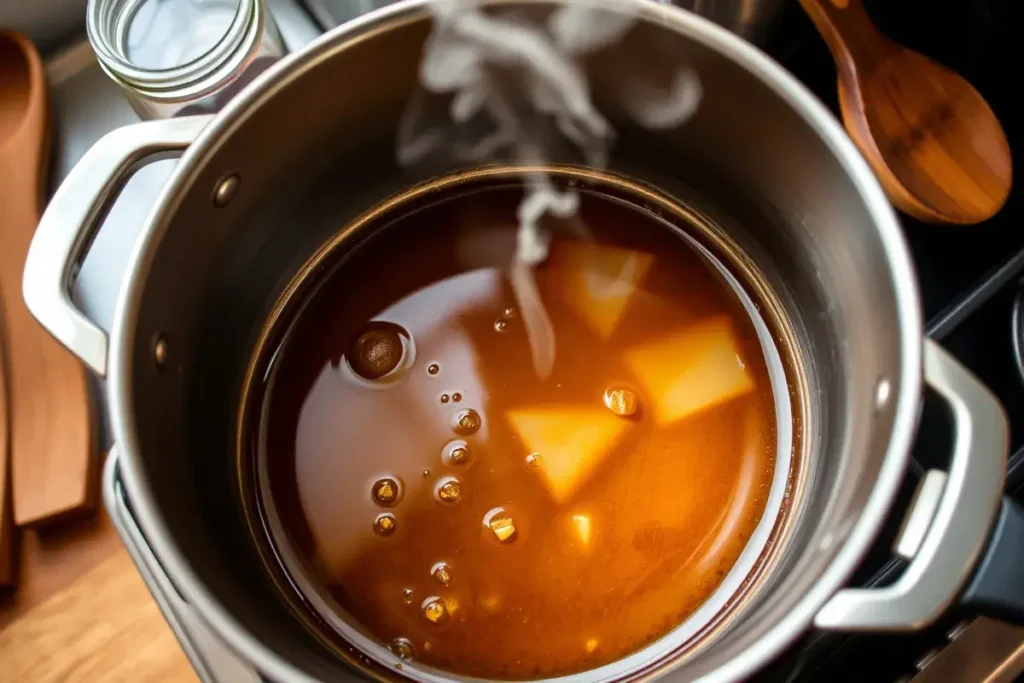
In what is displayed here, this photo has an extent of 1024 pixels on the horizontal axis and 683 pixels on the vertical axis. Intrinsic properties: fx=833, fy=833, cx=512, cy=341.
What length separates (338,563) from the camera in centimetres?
62

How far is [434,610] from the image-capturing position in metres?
0.60

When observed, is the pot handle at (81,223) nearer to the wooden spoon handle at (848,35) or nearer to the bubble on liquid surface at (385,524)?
the bubble on liquid surface at (385,524)

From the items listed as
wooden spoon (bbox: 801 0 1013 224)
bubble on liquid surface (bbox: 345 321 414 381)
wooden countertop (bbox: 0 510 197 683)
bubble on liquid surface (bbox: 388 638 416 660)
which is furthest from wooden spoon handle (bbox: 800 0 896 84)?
wooden countertop (bbox: 0 510 197 683)

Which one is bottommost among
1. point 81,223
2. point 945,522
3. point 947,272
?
point 947,272

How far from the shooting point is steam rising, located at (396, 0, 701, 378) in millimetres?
557

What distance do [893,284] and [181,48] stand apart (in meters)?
0.57

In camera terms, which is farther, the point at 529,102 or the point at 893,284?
the point at 529,102

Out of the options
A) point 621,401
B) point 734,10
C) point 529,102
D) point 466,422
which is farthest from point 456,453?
point 734,10

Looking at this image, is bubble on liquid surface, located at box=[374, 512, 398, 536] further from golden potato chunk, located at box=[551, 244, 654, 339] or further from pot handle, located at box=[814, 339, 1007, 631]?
pot handle, located at box=[814, 339, 1007, 631]

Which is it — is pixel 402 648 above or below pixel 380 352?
below

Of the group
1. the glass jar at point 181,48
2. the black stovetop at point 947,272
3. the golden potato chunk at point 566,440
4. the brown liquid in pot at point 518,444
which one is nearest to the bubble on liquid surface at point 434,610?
the brown liquid in pot at point 518,444

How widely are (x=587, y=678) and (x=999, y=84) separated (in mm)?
577

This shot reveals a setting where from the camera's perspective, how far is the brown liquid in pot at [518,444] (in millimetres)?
595

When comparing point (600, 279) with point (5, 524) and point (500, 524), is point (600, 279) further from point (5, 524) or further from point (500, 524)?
point (5, 524)
